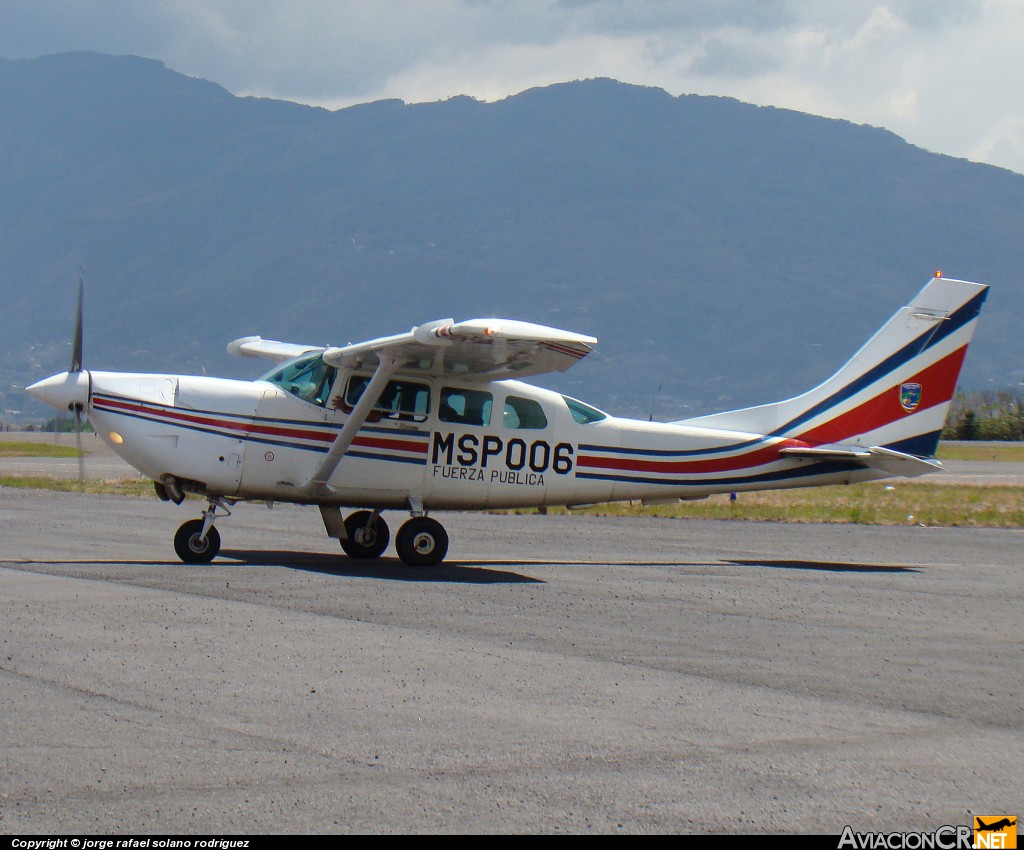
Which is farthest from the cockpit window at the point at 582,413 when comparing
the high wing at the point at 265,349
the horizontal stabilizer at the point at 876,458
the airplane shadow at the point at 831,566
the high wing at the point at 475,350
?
the high wing at the point at 265,349

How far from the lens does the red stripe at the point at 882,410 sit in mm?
17844

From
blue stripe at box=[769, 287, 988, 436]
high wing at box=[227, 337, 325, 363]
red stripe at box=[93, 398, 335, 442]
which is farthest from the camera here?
high wing at box=[227, 337, 325, 363]

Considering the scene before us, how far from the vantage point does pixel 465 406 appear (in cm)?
1603

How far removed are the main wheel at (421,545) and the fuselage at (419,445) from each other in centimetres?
62

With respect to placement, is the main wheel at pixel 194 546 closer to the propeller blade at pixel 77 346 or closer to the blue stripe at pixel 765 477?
the propeller blade at pixel 77 346

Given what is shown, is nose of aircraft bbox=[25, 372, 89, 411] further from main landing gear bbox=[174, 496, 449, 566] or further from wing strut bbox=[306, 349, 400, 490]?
wing strut bbox=[306, 349, 400, 490]

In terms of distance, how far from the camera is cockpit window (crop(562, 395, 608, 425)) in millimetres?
16688

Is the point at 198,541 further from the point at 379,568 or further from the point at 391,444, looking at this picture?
the point at 391,444

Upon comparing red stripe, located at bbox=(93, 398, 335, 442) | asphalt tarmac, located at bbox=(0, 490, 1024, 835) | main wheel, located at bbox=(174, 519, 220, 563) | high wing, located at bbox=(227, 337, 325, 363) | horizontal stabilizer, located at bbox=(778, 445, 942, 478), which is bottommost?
asphalt tarmac, located at bbox=(0, 490, 1024, 835)

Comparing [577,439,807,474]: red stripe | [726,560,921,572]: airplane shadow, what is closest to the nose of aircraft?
[577,439,807,474]: red stripe

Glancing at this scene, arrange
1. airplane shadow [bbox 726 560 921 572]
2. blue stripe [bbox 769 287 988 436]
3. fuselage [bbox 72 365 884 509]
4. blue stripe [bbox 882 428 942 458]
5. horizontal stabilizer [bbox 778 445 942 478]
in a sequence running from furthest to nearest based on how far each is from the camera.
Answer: blue stripe [bbox 769 287 988 436] < blue stripe [bbox 882 428 942 458] < horizontal stabilizer [bbox 778 445 942 478] < airplane shadow [bbox 726 560 921 572] < fuselage [bbox 72 365 884 509]

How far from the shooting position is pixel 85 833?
512 centimetres

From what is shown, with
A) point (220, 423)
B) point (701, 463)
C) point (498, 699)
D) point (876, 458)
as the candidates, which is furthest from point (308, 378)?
point (498, 699)

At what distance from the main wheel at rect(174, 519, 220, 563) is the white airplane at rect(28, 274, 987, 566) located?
0.02 meters
